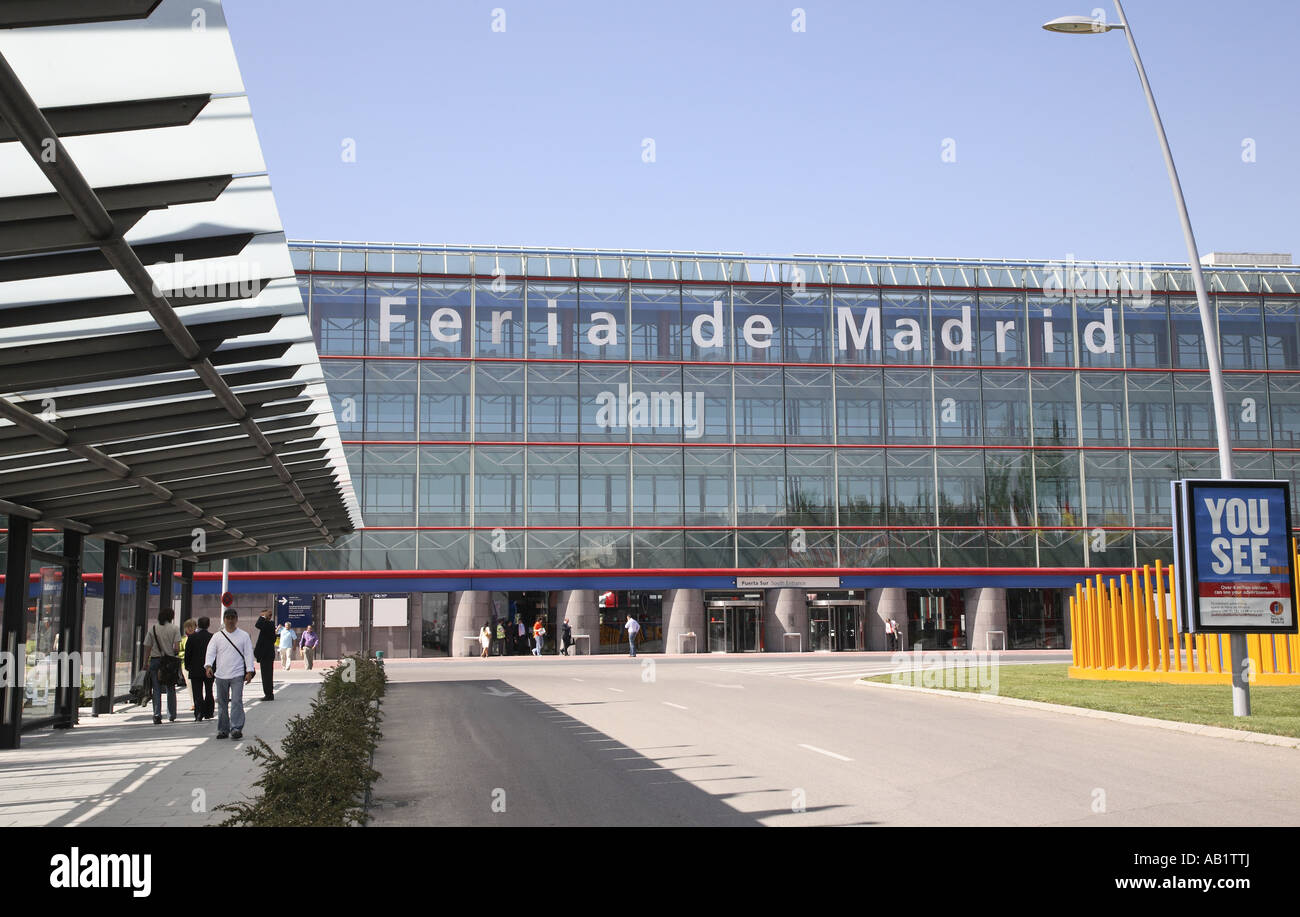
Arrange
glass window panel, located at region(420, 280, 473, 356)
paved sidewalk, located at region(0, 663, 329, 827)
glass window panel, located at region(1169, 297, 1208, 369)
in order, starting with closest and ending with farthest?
paved sidewalk, located at region(0, 663, 329, 827), glass window panel, located at region(420, 280, 473, 356), glass window panel, located at region(1169, 297, 1208, 369)

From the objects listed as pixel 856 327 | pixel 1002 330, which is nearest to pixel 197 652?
pixel 856 327

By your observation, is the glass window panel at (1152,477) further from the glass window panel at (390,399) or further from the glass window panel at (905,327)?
the glass window panel at (390,399)

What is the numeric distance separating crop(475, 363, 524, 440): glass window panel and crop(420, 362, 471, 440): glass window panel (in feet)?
1.84

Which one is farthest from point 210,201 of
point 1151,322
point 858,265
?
point 1151,322

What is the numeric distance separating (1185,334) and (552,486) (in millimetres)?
32925

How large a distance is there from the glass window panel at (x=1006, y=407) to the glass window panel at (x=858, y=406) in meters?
5.39

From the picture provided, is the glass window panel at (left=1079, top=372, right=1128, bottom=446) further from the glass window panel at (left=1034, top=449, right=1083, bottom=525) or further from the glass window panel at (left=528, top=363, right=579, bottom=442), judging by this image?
the glass window panel at (left=528, top=363, right=579, bottom=442)

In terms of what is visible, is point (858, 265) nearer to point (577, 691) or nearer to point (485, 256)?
point (485, 256)

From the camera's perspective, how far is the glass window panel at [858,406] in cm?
6116

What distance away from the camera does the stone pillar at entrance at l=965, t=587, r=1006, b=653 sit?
198 feet

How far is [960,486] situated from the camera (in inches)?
2425

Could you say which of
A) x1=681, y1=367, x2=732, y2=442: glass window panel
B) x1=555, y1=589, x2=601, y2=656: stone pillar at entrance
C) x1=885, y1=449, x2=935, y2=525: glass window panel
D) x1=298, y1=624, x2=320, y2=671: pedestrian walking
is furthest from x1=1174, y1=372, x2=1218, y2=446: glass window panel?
x1=298, y1=624, x2=320, y2=671: pedestrian walking

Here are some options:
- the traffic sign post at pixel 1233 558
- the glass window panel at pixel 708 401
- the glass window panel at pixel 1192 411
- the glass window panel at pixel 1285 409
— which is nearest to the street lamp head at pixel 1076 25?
the traffic sign post at pixel 1233 558

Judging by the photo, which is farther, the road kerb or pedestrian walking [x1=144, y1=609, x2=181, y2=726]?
pedestrian walking [x1=144, y1=609, x2=181, y2=726]
